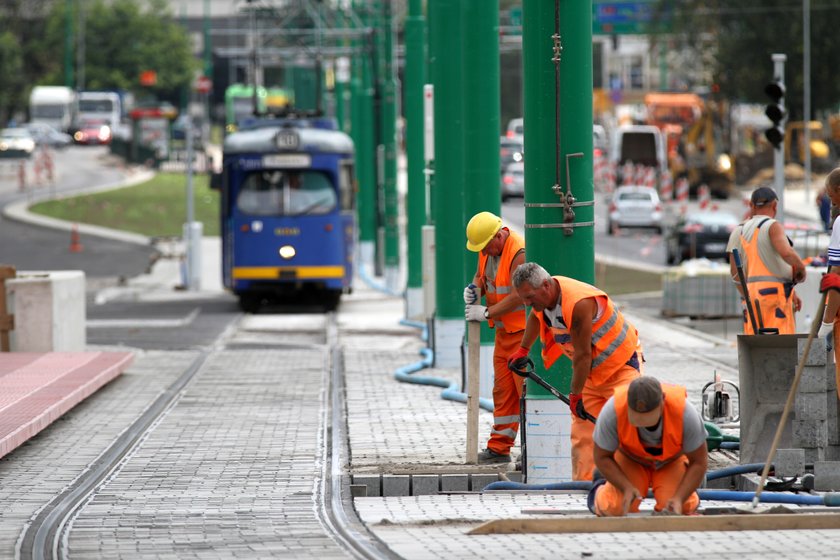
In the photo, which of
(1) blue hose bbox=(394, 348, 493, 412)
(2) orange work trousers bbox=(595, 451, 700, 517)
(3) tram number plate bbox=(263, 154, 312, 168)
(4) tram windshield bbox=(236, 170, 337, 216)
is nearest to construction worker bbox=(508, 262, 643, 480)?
(2) orange work trousers bbox=(595, 451, 700, 517)

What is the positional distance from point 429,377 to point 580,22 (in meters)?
6.48

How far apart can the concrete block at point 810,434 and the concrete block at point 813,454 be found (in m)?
0.02

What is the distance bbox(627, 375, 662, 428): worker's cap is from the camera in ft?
26.7

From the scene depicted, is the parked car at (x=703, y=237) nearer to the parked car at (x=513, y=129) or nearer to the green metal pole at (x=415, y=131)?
the parked car at (x=513, y=129)

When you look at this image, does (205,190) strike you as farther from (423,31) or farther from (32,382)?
(32,382)

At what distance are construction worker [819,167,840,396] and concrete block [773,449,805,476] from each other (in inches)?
18.6

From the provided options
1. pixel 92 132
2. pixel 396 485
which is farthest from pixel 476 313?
pixel 92 132

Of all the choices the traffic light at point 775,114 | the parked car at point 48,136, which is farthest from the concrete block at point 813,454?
the parked car at point 48,136

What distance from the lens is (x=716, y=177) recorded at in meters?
65.9

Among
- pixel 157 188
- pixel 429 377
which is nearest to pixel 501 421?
pixel 429 377

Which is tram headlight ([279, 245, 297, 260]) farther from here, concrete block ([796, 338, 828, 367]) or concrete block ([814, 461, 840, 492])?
concrete block ([814, 461, 840, 492])

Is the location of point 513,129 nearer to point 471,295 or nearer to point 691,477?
point 471,295

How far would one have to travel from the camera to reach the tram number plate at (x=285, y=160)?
28.2 m

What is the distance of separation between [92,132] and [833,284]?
288 ft
